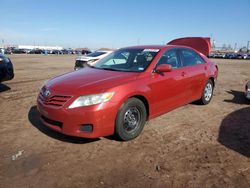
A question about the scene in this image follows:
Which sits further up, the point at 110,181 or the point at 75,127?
the point at 75,127

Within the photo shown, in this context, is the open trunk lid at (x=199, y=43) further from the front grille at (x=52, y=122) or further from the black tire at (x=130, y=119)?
the front grille at (x=52, y=122)

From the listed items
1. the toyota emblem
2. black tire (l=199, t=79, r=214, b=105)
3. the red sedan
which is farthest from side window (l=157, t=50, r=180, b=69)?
the toyota emblem

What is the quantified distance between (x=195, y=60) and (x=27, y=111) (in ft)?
13.8

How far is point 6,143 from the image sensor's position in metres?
4.32

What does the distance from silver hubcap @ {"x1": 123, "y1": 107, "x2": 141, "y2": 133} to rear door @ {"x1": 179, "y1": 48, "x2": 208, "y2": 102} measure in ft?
5.85

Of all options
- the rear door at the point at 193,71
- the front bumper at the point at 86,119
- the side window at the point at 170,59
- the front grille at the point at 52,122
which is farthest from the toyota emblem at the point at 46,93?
the rear door at the point at 193,71

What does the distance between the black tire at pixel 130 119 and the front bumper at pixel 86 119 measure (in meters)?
0.12

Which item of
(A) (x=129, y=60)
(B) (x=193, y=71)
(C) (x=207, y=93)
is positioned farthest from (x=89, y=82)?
(C) (x=207, y=93)

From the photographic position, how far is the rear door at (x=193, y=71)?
5.77 meters

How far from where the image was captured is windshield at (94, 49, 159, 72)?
4.95 meters

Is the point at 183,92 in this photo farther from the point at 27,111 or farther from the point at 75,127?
the point at 27,111

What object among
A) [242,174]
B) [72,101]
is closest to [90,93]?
[72,101]

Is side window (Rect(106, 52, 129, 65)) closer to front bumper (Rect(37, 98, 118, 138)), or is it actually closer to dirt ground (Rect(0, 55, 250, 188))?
dirt ground (Rect(0, 55, 250, 188))

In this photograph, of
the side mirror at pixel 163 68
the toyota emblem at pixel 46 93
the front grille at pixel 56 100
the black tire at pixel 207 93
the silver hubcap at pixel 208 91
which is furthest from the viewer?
the silver hubcap at pixel 208 91
